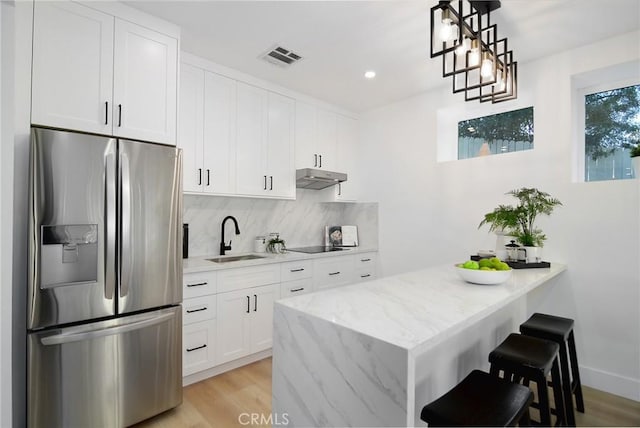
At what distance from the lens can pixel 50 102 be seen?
1788 millimetres

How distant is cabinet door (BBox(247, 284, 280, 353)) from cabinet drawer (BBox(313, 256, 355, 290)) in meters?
0.53

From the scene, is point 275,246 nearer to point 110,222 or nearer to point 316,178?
point 316,178

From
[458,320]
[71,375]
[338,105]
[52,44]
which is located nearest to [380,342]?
[458,320]

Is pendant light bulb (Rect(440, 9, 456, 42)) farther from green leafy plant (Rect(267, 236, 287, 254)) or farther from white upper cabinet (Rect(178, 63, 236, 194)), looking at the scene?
green leafy plant (Rect(267, 236, 287, 254))

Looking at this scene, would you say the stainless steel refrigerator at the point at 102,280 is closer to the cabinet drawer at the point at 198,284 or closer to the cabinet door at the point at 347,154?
the cabinet drawer at the point at 198,284

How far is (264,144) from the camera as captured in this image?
3.29 meters

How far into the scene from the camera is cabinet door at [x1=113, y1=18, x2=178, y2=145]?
6.69 ft

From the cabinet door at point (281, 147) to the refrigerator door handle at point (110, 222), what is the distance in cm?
160

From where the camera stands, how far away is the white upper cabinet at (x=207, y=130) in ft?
8.97

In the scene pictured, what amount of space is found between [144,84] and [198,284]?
1.43 m

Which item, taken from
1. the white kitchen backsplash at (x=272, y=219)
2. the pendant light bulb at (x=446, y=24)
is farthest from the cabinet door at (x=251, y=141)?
the pendant light bulb at (x=446, y=24)

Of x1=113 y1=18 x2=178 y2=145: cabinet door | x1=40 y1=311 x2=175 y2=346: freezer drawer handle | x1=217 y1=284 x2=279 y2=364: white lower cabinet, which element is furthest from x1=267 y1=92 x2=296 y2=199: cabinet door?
x1=40 y1=311 x2=175 y2=346: freezer drawer handle

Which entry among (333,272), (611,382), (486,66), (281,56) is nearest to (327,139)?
(281,56)

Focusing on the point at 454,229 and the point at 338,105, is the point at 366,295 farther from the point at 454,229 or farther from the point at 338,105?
the point at 338,105
